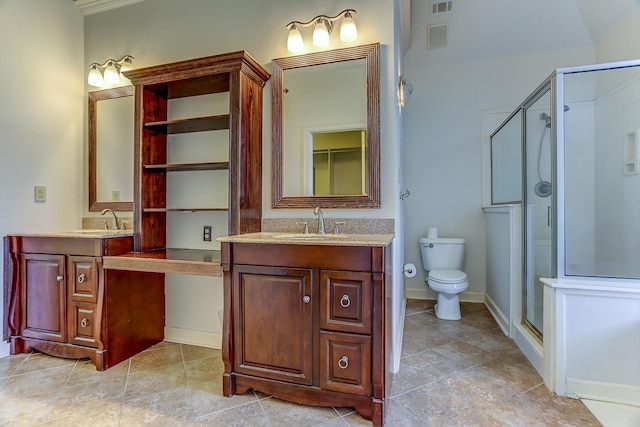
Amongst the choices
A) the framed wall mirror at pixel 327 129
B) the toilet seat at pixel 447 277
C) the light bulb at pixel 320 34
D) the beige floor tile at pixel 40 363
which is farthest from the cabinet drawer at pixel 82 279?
the toilet seat at pixel 447 277

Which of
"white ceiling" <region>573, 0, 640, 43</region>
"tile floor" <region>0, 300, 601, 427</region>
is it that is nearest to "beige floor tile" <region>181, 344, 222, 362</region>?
"tile floor" <region>0, 300, 601, 427</region>

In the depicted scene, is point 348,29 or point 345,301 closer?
point 345,301

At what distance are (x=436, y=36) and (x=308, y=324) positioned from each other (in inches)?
119

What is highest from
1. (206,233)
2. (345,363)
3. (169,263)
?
(206,233)

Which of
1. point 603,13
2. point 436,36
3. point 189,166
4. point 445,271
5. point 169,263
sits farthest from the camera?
point 436,36

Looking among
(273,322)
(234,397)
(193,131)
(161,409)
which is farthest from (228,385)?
(193,131)

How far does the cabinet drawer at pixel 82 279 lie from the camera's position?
200cm

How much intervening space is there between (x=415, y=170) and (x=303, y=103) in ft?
6.14

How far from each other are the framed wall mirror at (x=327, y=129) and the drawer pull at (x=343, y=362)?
2.83 ft

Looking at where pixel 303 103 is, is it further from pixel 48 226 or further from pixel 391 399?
pixel 48 226

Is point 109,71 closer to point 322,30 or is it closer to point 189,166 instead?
point 189,166

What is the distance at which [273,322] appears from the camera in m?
1.62

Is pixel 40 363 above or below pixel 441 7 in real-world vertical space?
below

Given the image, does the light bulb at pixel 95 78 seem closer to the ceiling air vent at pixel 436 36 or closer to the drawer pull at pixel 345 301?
the drawer pull at pixel 345 301
